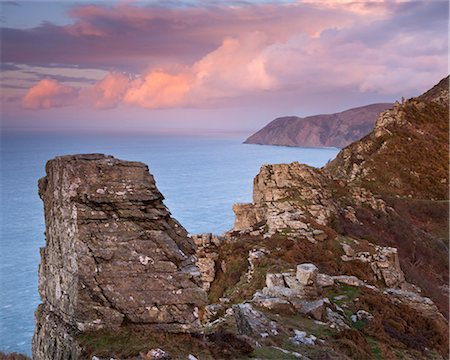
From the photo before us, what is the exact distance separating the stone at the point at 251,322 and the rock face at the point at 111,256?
501 cm

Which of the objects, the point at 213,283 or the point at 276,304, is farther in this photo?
the point at 213,283

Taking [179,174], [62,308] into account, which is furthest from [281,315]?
[179,174]

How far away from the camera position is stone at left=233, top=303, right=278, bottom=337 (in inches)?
655

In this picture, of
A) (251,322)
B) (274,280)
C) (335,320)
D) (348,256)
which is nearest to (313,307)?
(335,320)

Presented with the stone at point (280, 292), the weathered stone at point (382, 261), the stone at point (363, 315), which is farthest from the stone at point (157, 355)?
the weathered stone at point (382, 261)

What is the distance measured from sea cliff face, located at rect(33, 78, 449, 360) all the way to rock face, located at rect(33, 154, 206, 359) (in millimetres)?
32

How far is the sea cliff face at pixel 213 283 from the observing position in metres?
11.8

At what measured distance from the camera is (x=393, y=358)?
17297mm

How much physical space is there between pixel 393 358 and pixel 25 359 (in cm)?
1913

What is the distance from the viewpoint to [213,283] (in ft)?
97.9

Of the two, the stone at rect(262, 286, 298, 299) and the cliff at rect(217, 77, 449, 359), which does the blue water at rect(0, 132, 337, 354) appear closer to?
the cliff at rect(217, 77, 449, 359)

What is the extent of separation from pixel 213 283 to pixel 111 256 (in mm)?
18423

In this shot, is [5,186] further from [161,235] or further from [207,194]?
[161,235]

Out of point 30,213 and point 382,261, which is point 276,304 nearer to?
point 382,261
